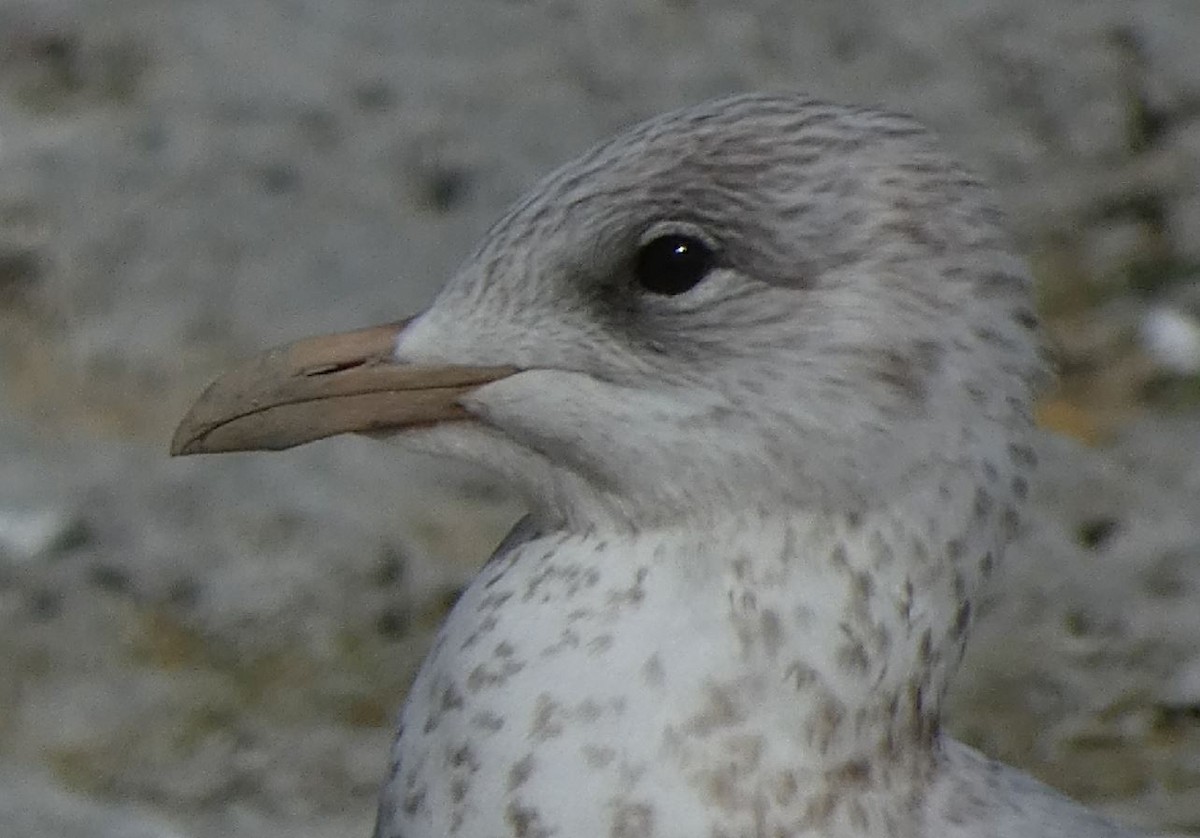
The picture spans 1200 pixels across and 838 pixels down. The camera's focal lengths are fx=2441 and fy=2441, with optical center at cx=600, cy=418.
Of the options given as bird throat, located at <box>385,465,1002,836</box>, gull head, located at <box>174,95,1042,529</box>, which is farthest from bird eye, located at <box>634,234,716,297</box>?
bird throat, located at <box>385,465,1002,836</box>

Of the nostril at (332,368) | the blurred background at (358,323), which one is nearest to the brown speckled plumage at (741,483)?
the nostril at (332,368)

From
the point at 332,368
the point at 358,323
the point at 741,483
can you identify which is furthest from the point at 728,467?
the point at 358,323

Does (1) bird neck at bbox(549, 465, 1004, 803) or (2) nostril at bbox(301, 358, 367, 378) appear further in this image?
(2) nostril at bbox(301, 358, 367, 378)

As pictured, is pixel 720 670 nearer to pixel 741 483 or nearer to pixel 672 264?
pixel 741 483

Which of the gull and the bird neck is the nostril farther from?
the bird neck

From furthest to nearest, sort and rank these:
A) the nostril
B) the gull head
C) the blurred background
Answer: the blurred background, the nostril, the gull head

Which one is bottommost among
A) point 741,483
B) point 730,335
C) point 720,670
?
point 720,670
